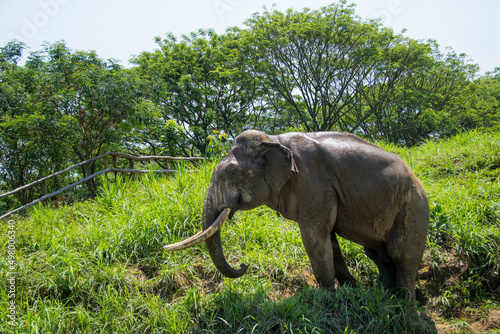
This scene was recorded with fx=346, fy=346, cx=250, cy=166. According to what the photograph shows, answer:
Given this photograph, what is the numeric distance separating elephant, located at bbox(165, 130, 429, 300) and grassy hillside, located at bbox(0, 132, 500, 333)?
0.37 meters

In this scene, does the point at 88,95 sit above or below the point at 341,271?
above

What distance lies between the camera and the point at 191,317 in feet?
9.91

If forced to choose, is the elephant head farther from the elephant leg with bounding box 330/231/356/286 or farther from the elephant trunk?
the elephant leg with bounding box 330/231/356/286

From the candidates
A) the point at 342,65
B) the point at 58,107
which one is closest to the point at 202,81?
the point at 342,65

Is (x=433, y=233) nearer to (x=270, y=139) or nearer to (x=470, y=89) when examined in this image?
(x=270, y=139)

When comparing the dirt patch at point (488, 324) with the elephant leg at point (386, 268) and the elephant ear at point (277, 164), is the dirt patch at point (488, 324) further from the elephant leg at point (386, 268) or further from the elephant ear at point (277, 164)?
the elephant ear at point (277, 164)

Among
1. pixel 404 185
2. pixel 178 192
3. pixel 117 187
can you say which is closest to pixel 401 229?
pixel 404 185

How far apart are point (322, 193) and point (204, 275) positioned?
1.81 m

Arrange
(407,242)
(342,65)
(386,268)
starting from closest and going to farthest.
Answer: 1. (407,242)
2. (386,268)
3. (342,65)

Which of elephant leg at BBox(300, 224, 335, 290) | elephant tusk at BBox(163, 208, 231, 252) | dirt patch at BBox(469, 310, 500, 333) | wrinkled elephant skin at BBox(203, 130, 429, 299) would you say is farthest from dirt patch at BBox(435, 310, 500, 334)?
elephant tusk at BBox(163, 208, 231, 252)

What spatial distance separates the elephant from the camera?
279 centimetres

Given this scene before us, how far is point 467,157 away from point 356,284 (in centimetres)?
502

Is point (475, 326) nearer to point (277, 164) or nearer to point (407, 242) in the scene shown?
point (407, 242)

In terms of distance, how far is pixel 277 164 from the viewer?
278cm
